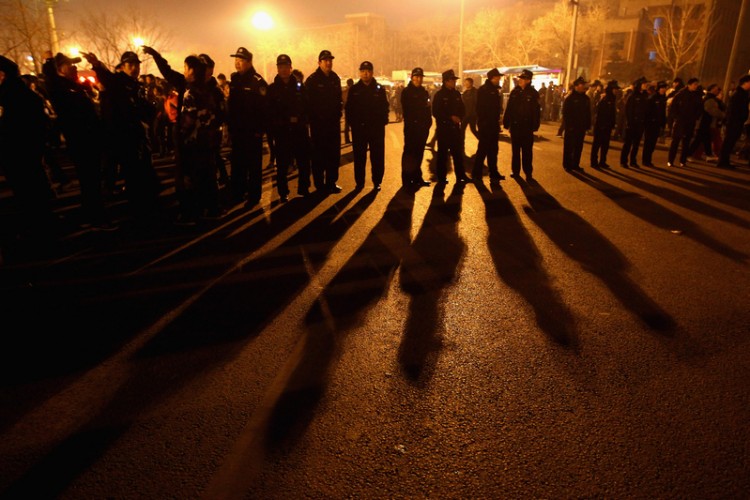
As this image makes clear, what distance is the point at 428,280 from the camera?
4.73m

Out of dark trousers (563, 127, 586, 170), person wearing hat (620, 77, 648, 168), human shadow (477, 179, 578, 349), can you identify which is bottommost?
human shadow (477, 179, 578, 349)

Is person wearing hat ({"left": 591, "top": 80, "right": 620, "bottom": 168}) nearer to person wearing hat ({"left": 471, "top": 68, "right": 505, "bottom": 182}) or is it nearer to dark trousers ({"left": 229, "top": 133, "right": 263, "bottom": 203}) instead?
person wearing hat ({"left": 471, "top": 68, "right": 505, "bottom": 182})

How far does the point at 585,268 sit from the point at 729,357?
177 centimetres

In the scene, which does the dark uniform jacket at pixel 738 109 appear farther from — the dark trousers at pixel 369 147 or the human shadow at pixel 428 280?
the dark trousers at pixel 369 147

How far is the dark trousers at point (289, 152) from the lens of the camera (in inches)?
316

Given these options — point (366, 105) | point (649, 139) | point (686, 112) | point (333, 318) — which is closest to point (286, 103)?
point (366, 105)

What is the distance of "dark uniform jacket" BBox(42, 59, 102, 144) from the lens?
6.35 meters

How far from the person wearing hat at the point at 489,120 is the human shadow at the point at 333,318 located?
3.58 meters

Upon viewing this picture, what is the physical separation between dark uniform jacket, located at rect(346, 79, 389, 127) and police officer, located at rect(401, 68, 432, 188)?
0.50 metres

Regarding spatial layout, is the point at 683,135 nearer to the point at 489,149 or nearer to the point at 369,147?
the point at 489,149

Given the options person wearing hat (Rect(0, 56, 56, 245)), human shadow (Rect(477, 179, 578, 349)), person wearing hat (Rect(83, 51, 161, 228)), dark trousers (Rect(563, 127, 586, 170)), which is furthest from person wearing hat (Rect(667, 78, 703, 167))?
person wearing hat (Rect(0, 56, 56, 245))

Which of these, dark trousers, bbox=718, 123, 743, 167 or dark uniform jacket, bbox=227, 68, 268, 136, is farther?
dark trousers, bbox=718, 123, 743, 167

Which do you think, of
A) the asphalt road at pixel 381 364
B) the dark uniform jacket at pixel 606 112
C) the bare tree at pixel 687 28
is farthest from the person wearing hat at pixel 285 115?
the bare tree at pixel 687 28

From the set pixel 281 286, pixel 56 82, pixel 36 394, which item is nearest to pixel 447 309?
pixel 281 286
